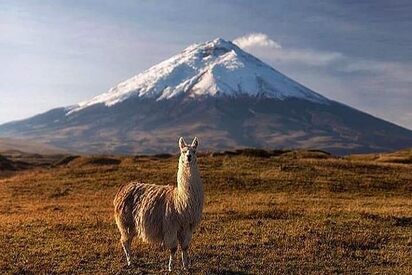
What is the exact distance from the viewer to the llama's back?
55.7 feet

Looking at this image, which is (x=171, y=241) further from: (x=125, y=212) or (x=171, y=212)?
(x=125, y=212)

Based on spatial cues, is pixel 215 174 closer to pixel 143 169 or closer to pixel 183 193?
pixel 143 169

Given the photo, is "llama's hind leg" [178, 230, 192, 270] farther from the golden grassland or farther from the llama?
the golden grassland

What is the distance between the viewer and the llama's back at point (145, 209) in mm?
16984

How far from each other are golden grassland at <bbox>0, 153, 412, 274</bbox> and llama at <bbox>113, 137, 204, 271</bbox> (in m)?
0.87

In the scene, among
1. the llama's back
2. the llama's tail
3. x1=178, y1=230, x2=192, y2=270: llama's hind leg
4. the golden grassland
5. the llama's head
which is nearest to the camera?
the llama's head

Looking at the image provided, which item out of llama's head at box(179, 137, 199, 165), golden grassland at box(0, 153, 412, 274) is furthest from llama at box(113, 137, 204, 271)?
golden grassland at box(0, 153, 412, 274)

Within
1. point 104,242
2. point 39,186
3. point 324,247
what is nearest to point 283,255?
point 324,247

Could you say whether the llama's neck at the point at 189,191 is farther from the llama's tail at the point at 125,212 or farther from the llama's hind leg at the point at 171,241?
the llama's tail at the point at 125,212

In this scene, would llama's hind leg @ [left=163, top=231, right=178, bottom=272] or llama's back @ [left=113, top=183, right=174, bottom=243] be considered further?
llama's back @ [left=113, top=183, right=174, bottom=243]

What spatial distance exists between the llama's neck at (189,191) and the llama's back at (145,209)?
40 centimetres

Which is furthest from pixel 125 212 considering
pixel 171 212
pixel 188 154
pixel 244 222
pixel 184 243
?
pixel 244 222

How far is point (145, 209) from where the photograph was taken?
56.6 ft

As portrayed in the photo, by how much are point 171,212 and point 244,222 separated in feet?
26.9
